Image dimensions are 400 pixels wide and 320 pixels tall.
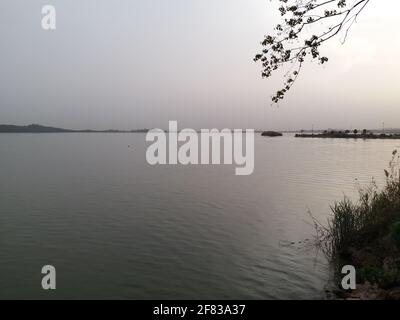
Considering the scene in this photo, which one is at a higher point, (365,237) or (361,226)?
(361,226)

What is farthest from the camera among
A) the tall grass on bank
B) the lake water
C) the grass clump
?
the tall grass on bank

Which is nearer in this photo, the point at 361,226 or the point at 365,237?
the point at 365,237

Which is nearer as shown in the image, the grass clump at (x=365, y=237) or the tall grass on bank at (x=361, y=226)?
the grass clump at (x=365, y=237)

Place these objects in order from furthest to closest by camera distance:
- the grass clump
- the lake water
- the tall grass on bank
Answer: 1. the tall grass on bank
2. the grass clump
3. the lake water

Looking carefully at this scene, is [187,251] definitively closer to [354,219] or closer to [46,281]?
[46,281]

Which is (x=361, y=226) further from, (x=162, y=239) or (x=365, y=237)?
(x=162, y=239)

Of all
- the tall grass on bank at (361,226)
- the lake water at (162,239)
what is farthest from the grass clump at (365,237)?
the lake water at (162,239)

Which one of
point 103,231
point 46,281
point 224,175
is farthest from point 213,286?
point 224,175

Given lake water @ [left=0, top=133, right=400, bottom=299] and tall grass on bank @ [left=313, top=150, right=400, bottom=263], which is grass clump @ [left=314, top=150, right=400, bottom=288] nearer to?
tall grass on bank @ [left=313, top=150, right=400, bottom=263]

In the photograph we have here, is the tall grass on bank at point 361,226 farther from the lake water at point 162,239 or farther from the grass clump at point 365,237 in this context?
the lake water at point 162,239

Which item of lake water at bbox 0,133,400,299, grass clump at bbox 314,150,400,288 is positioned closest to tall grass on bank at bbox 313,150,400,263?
grass clump at bbox 314,150,400,288

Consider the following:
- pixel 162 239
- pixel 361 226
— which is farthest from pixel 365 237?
pixel 162 239

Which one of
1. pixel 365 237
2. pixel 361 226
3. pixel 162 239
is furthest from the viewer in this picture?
pixel 162 239

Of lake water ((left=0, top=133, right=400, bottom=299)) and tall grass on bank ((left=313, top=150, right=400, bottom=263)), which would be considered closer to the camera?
lake water ((left=0, top=133, right=400, bottom=299))
